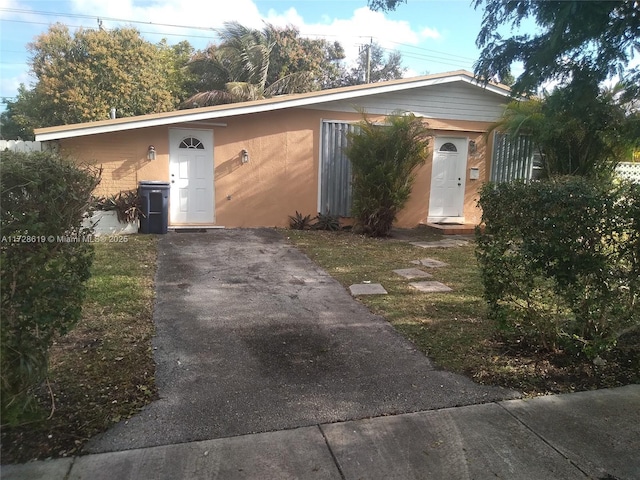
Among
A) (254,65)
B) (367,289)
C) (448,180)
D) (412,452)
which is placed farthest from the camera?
(254,65)

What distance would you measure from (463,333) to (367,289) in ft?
5.68

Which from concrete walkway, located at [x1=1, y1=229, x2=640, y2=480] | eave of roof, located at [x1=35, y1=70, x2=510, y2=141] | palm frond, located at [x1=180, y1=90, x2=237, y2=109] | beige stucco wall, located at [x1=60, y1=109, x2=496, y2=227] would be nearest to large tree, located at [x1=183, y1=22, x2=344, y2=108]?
palm frond, located at [x1=180, y1=90, x2=237, y2=109]

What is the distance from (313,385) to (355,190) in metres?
7.08

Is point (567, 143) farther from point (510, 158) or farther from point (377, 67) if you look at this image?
point (377, 67)

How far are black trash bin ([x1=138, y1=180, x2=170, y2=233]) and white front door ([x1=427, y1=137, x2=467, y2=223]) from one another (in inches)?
261

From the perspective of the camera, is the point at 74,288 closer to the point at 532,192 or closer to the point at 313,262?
the point at 532,192

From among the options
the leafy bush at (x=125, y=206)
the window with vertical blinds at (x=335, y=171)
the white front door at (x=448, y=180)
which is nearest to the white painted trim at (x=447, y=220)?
the white front door at (x=448, y=180)

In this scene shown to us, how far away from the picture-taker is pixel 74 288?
2.66 meters

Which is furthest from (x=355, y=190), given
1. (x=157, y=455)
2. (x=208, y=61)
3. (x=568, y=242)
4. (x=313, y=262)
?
(x=208, y=61)

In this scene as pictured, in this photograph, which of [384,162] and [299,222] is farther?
[299,222]

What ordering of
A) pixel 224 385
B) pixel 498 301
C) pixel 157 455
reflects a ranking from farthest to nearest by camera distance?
pixel 498 301
pixel 224 385
pixel 157 455

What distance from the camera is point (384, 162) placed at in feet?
31.1

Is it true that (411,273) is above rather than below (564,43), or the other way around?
below

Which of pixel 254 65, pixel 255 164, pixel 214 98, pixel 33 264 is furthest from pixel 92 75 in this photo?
pixel 33 264
